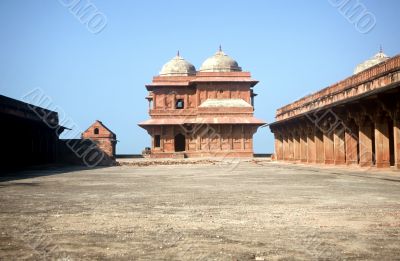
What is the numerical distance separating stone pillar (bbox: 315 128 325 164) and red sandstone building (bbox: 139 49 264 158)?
1371cm

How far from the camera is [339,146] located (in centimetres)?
2005

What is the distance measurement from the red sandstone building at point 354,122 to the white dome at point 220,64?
1407 cm

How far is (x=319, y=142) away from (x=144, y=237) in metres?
20.5

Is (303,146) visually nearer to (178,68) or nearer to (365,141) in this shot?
(365,141)

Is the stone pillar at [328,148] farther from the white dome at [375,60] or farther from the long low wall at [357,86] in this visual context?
the white dome at [375,60]

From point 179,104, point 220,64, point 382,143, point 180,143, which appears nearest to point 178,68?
point 179,104

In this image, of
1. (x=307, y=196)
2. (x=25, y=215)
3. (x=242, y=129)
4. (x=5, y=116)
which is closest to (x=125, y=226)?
(x=25, y=215)

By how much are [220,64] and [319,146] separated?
71.2 ft

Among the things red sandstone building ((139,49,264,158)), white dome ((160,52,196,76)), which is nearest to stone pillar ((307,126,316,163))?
red sandstone building ((139,49,264,158))

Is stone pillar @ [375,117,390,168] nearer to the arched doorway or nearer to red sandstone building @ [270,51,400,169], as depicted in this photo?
red sandstone building @ [270,51,400,169]

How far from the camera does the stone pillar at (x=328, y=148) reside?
2116 centimetres

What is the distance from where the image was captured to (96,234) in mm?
4156

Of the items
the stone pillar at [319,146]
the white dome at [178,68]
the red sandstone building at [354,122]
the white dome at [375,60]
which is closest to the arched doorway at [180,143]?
the white dome at [178,68]

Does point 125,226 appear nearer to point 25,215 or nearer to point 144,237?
point 144,237
